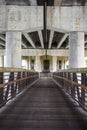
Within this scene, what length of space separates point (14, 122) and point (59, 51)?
4396 centimetres

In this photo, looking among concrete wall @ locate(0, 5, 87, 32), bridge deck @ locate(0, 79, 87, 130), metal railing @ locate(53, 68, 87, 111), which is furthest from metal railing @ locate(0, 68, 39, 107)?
concrete wall @ locate(0, 5, 87, 32)

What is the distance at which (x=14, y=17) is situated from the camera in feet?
63.7

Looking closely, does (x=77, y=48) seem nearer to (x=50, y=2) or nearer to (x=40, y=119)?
(x=50, y=2)

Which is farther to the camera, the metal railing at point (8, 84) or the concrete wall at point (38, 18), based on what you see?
the concrete wall at point (38, 18)

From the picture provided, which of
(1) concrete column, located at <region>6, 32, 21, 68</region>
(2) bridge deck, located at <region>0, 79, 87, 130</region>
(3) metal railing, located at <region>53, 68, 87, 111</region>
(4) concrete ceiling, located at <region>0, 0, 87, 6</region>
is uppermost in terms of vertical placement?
(4) concrete ceiling, located at <region>0, 0, 87, 6</region>

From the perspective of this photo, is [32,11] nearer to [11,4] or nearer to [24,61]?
[11,4]

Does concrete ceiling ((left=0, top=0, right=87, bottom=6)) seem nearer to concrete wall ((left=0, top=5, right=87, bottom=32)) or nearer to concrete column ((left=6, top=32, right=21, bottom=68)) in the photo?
concrete wall ((left=0, top=5, right=87, bottom=32))

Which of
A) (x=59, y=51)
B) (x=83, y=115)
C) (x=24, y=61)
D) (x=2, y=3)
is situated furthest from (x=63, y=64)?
(x=83, y=115)

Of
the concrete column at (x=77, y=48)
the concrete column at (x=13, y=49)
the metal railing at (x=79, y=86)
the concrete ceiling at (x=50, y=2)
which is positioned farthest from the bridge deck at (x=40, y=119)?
the concrete ceiling at (x=50, y=2)

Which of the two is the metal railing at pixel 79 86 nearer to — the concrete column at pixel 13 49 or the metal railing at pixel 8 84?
the metal railing at pixel 8 84

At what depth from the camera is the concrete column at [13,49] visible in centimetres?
1974

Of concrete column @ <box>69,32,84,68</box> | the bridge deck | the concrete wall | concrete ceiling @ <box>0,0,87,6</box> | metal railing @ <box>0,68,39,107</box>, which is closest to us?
the bridge deck

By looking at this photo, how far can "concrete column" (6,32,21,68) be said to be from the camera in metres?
19.7

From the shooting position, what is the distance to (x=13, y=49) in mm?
19750
